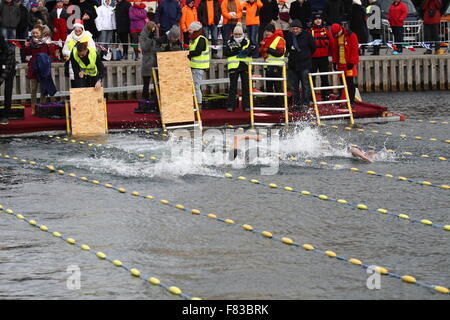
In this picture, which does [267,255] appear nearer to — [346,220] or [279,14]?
[346,220]

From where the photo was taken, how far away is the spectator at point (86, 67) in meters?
20.4

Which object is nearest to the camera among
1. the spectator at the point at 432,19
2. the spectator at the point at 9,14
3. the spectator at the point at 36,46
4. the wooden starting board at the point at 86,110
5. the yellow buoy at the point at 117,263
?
the yellow buoy at the point at 117,263

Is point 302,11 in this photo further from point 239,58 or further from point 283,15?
point 239,58

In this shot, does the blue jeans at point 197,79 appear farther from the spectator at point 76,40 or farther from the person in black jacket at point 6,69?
the person in black jacket at point 6,69

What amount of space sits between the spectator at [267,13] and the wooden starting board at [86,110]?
841cm

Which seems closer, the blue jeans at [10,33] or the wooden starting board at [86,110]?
the wooden starting board at [86,110]

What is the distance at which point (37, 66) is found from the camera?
21.5 metres

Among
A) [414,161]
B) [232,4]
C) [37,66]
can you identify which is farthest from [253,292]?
[232,4]

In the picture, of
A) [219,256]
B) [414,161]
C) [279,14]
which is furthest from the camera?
[279,14]

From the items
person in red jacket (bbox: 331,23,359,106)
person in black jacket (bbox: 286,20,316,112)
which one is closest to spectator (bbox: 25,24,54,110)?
person in black jacket (bbox: 286,20,316,112)

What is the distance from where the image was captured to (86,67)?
67.9 ft

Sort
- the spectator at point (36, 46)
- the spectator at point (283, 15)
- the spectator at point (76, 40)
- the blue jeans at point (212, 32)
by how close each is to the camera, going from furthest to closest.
Result: the spectator at point (283, 15) < the blue jeans at point (212, 32) < the spectator at point (36, 46) < the spectator at point (76, 40)

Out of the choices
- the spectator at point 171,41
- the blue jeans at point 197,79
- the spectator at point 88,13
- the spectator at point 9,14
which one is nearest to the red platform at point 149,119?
the blue jeans at point 197,79
